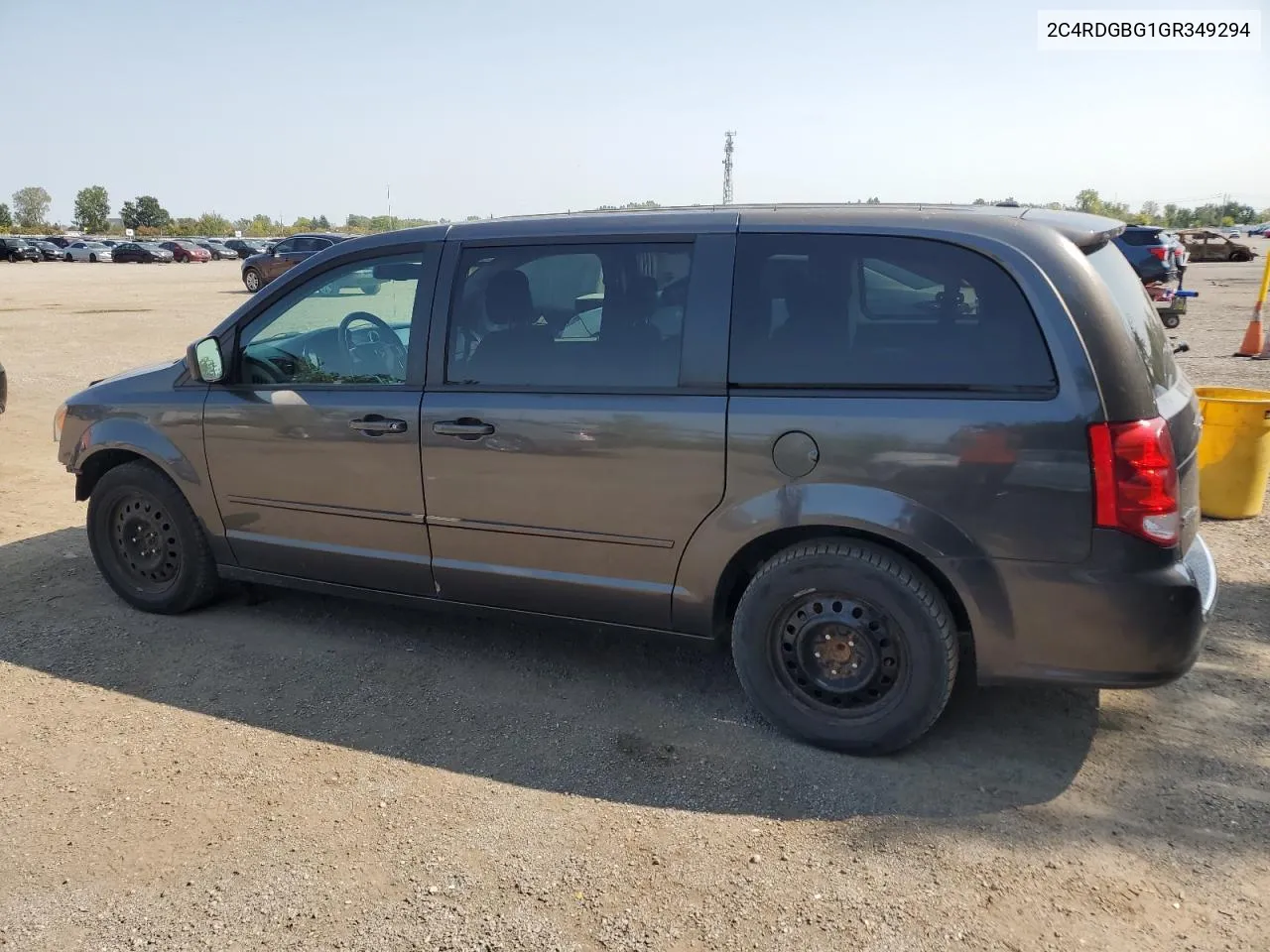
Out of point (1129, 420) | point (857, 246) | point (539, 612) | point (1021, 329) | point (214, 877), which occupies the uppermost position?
point (857, 246)

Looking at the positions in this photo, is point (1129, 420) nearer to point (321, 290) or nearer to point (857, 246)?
point (857, 246)

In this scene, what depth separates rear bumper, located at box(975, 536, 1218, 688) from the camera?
3031mm

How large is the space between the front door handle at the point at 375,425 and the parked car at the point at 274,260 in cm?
2531

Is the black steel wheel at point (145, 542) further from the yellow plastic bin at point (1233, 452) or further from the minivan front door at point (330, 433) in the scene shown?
the yellow plastic bin at point (1233, 452)

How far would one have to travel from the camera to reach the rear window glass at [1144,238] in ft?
72.2

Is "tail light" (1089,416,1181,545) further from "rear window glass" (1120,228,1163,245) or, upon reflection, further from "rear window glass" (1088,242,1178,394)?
"rear window glass" (1120,228,1163,245)

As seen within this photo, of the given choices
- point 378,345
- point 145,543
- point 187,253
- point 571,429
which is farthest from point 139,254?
point 571,429

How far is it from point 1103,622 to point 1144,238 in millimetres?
22414

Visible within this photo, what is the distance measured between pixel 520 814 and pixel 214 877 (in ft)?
3.00

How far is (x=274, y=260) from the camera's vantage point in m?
28.4

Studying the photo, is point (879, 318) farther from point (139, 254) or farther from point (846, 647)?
point (139, 254)

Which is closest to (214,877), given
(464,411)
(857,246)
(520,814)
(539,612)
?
(520,814)

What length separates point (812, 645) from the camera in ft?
11.4

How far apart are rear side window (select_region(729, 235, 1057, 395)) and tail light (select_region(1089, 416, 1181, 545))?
244mm
